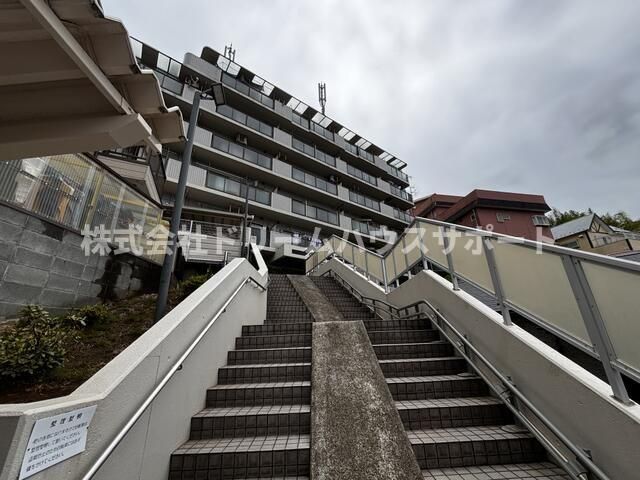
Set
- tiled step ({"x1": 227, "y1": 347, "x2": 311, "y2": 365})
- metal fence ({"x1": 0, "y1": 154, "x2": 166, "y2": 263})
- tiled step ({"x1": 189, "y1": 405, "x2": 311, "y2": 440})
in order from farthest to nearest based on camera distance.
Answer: metal fence ({"x1": 0, "y1": 154, "x2": 166, "y2": 263})
tiled step ({"x1": 227, "y1": 347, "x2": 311, "y2": 365})
tiled step ({"x1": 189, "y1": 405, "x2": 311, "y2": 440})

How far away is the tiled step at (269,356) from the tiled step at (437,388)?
1.15 metres

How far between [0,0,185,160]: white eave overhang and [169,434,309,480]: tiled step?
2.61 meters

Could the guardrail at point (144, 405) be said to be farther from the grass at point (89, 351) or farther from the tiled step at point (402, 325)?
the tiled step at point (402, 325)

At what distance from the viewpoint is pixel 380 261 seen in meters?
6.80

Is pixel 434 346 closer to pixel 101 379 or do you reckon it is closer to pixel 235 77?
pixel 101 379

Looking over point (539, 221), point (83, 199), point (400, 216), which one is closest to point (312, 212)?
point (400, 216)

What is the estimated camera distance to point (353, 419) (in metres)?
2.36

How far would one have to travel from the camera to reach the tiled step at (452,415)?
8.16 feet

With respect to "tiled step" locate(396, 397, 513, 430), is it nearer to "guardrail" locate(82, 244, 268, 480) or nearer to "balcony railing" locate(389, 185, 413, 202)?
"guardrail" locate(82, 244, 268, 480)

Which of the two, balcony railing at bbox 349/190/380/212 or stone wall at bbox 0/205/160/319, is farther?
balcony railing at bbox 349/190/380/212

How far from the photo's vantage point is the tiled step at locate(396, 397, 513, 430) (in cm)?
249

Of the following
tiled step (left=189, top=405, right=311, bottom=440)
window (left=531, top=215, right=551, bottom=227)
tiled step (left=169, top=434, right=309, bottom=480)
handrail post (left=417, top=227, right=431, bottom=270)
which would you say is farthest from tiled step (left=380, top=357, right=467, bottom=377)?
window (left=531, top=215, right=551, bottom=227)

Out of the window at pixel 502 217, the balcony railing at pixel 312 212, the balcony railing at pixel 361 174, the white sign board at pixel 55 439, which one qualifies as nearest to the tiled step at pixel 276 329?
the white sign board at pixel 55 439

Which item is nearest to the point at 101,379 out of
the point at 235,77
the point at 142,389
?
the point at 142,389
